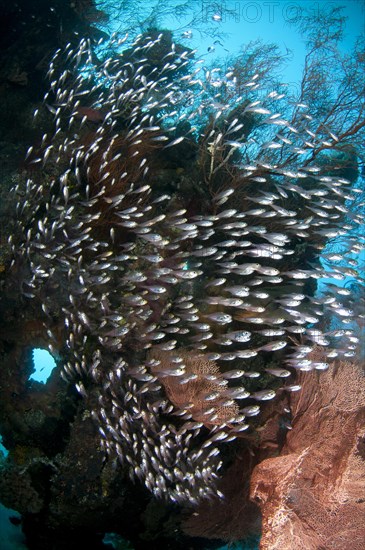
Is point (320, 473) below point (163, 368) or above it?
below

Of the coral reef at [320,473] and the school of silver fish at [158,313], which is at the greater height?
the school of silver fish at [158,313]

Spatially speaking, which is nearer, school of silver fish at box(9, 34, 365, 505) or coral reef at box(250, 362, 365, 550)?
coral reef at box(250, 362, 365, 550)

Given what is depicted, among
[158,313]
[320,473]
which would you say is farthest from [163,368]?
[320,473]

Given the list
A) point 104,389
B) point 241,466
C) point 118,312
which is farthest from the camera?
point 241,466

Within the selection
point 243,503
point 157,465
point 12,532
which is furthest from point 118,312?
point 12,532

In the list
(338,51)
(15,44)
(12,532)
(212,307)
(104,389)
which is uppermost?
(15,44)

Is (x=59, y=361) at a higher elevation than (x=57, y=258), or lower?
lower

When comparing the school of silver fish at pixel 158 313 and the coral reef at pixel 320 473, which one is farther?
the school of silver fish at pixel 158 313

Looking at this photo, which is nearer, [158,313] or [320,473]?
[320,473]

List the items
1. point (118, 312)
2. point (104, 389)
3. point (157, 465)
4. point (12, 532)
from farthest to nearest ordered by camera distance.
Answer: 1. point (12, 532)
2. point (118, 312)
3. point (104, 389)
4. point (157, 465)

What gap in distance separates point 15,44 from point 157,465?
36.6 feet

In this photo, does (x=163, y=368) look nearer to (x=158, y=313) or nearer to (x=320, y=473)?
(x=158, y=313)

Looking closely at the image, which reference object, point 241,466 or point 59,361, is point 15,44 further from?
point 241,466

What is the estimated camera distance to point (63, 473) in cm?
617
